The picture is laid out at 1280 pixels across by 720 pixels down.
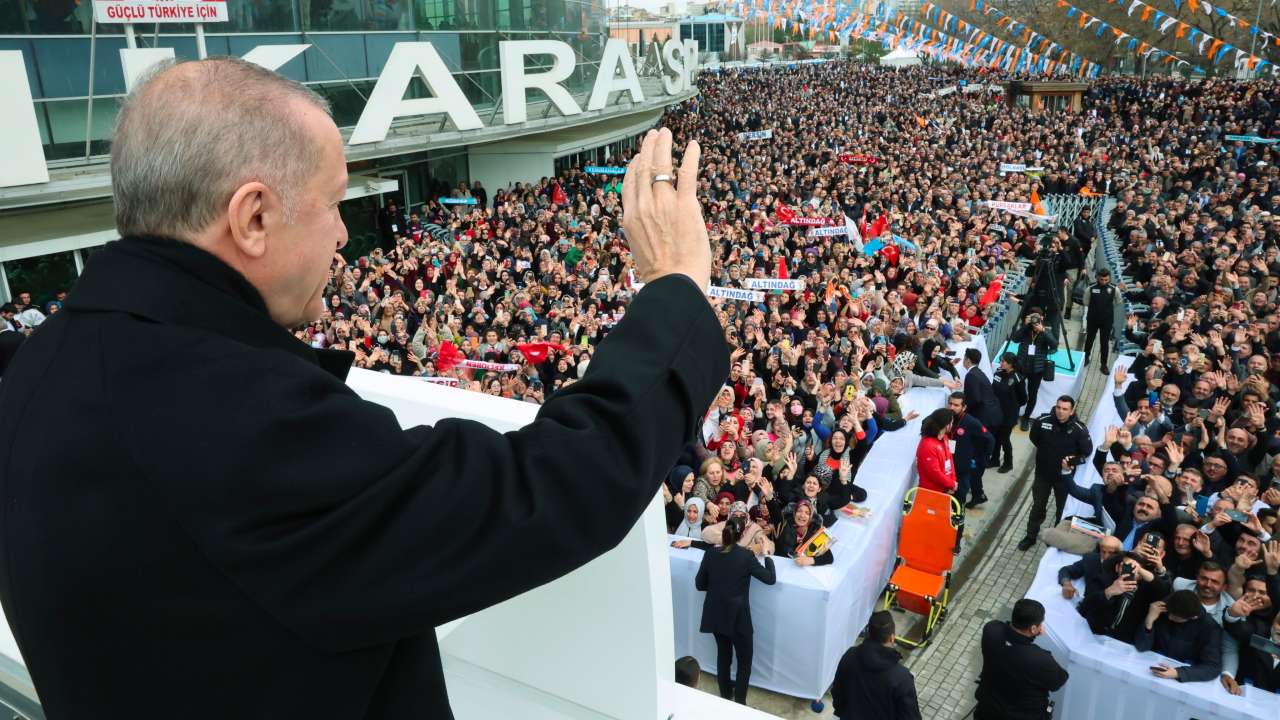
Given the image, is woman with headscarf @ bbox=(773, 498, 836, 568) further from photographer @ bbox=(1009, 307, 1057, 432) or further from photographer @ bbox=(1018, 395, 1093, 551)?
photographer @ bbox=(1009, 307, 1057, 432)

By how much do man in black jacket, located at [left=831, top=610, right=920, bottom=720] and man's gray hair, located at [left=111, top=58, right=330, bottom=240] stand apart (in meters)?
5.04

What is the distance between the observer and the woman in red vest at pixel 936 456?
7844mm

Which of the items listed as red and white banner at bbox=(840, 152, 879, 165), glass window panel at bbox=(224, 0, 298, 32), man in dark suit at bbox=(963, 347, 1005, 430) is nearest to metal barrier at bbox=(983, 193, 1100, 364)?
man in dark suit at bbox=(963, 347, 1005, 430)

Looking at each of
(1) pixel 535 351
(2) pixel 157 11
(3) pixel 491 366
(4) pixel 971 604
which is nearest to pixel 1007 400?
(4) pixel 971 604

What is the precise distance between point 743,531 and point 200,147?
6.24 metres

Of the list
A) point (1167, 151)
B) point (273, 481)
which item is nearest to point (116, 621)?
point (273, 481)

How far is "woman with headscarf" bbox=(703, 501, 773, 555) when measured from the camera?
6.63 metres

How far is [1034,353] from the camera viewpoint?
37.1 feet

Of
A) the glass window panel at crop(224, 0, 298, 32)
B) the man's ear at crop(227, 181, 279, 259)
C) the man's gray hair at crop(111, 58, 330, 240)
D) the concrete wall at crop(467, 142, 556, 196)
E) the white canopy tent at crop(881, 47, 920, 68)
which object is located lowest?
the concrete wall at crop(467, 142, 556, 196)

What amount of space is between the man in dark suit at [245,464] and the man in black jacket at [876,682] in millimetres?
4862

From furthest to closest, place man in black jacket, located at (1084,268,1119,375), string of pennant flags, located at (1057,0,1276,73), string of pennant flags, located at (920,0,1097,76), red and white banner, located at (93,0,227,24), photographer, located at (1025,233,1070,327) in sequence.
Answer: string of pennant flags, located at (920,0,1097,76) → string of pennant flags, located at (1057,0,1276,73) → red and white banner, located at (93,0,227,24) → photographer, located at (1025,233,1070,327) → man in black jacket, located at (1084,268,1119,375)

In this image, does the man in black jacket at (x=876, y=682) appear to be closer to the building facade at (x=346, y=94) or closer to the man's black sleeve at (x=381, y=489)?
the man's black sleeve at (x=381, y=489)

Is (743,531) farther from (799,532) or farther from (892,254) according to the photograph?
(892,254)

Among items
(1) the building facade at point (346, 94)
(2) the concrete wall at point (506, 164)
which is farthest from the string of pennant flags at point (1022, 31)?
(2) the concrete wall at point (506, 164)
